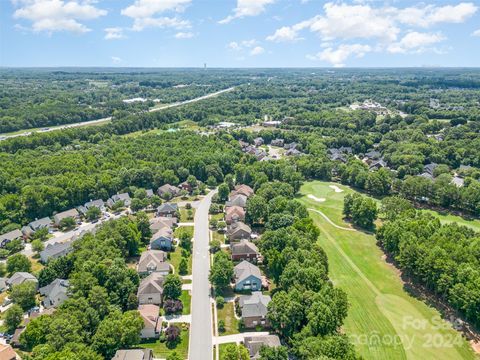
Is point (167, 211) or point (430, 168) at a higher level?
point (430, 168)

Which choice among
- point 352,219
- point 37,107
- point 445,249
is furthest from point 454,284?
point 37,107

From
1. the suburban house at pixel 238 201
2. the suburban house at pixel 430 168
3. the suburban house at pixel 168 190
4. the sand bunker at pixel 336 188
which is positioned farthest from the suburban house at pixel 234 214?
the suburban house at pixel 430 168

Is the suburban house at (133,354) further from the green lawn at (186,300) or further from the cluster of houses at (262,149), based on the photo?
the cluster of houses at (262,149)

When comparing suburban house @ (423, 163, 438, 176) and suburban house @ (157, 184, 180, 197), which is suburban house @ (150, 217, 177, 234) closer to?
suburban house @ (157, 184, 180, 197)

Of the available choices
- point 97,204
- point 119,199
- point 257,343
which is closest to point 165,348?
point 257,343

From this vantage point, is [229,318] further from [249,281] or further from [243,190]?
[243,190]

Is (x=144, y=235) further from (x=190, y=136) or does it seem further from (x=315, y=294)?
(x=190, y=136)

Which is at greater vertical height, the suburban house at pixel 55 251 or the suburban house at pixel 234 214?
the suburban house at pixel 234 214
